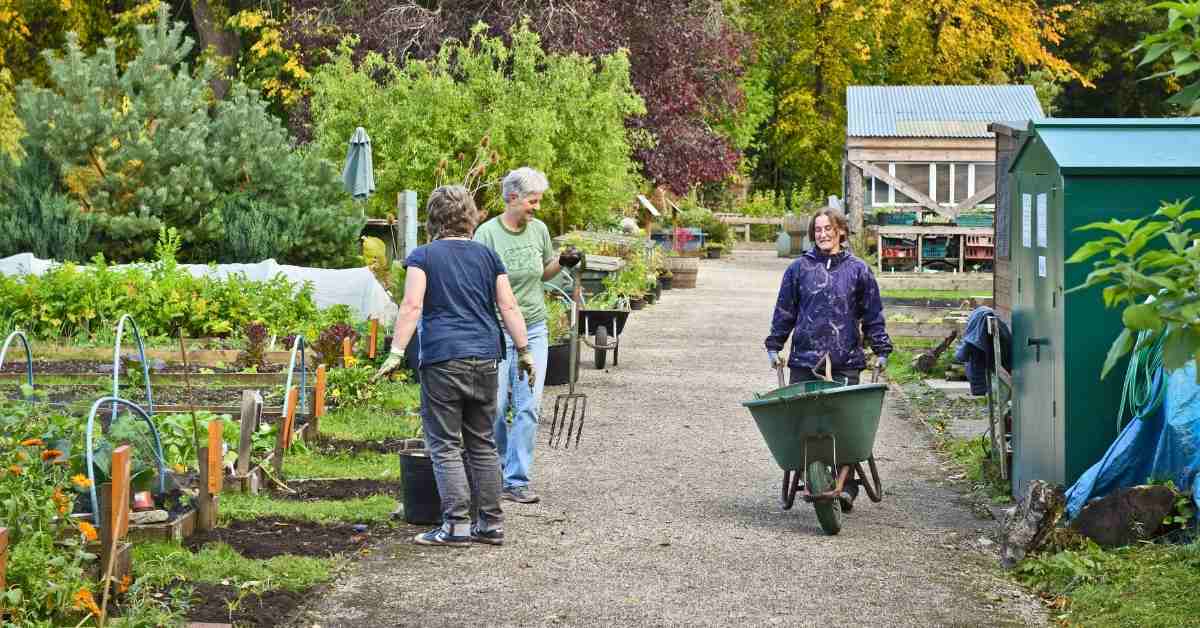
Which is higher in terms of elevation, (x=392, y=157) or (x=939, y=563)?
(x=392, y=157)

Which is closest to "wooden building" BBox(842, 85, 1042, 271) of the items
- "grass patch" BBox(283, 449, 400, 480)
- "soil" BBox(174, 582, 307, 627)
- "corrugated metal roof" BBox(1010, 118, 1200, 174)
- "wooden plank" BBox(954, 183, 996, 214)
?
"wooden plank" BBox(954, 183, 996, 214)

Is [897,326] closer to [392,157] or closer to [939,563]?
[392,157]

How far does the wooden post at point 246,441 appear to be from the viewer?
7988mm

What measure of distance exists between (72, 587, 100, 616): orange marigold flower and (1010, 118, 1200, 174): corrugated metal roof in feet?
14.0

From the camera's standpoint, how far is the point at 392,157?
22.9 m

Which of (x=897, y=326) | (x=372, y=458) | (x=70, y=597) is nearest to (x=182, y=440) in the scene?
(x=372, y=458)

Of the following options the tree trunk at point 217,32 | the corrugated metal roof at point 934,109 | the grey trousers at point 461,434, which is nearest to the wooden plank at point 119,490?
Result: the grey trousers at point 461,434

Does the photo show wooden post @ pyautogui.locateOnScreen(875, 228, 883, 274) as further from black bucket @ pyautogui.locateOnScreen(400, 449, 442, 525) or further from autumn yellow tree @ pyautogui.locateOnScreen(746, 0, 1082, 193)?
black bucket @ pyautogui.locateOnScreen(400, 449, 442, 525)

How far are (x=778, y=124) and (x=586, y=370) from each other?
114 ft

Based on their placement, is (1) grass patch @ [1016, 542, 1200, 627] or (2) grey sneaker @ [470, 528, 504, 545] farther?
(2) grey sneaker @ [470, 528, 504, 545]

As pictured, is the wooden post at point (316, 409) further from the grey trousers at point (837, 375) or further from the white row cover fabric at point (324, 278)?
the white row cover fabric at point (324, 278)

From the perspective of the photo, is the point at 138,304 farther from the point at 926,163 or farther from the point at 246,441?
the point at 926,163

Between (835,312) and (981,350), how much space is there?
117cm

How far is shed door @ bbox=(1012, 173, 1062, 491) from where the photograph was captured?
23.8 feet
